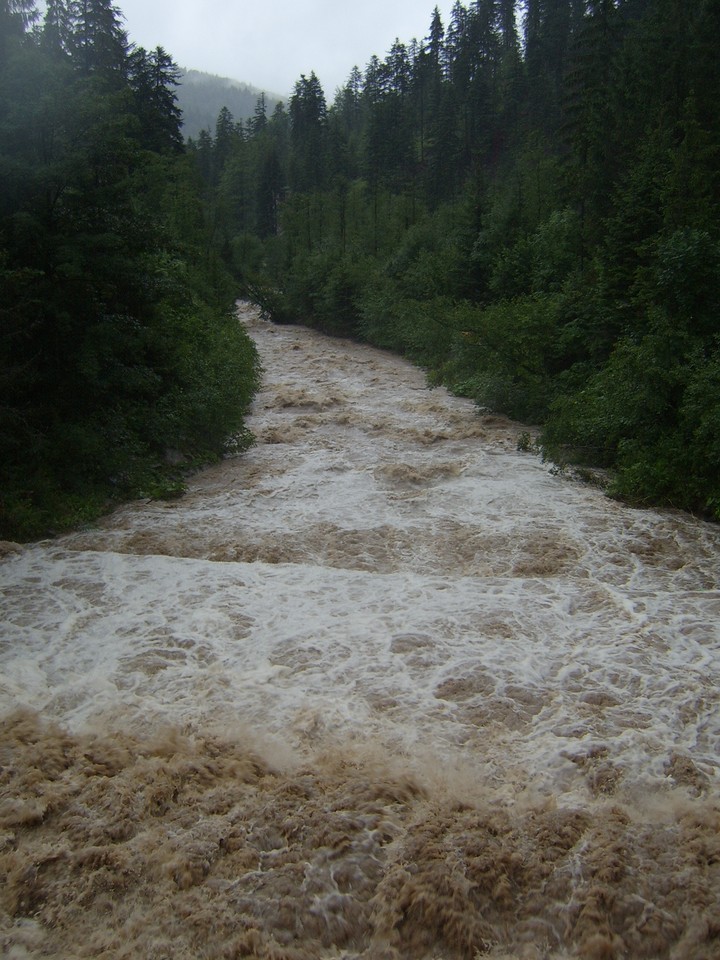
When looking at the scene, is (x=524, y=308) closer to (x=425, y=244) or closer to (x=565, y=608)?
(x=565, y=608)

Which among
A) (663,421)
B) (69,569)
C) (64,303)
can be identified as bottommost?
(69,569)

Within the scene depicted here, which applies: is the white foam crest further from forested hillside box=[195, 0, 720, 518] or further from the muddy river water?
forested hillside box=[195, 0, 720, 518]

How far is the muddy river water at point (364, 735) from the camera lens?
4.37 m

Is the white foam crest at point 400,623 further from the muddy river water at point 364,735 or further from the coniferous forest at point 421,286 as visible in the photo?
the coniferous forest at point 421,286

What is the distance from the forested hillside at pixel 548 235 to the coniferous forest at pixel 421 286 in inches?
3.2

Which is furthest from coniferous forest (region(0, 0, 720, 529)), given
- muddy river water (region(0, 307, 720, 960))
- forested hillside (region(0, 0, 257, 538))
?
muddy river water (region(0, 307, 720, 960))

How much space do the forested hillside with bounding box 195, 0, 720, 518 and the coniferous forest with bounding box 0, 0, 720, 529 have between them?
8 cm

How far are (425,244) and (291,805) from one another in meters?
34.6

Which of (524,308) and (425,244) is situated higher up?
(425,244)

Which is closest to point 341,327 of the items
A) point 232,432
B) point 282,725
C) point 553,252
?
point 553,252

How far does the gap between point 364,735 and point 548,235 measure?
74.0 ft

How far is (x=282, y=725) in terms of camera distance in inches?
244

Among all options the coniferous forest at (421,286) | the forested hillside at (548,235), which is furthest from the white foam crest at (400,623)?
the forested hillside at (548,235)

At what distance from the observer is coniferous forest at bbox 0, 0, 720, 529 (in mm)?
11055
